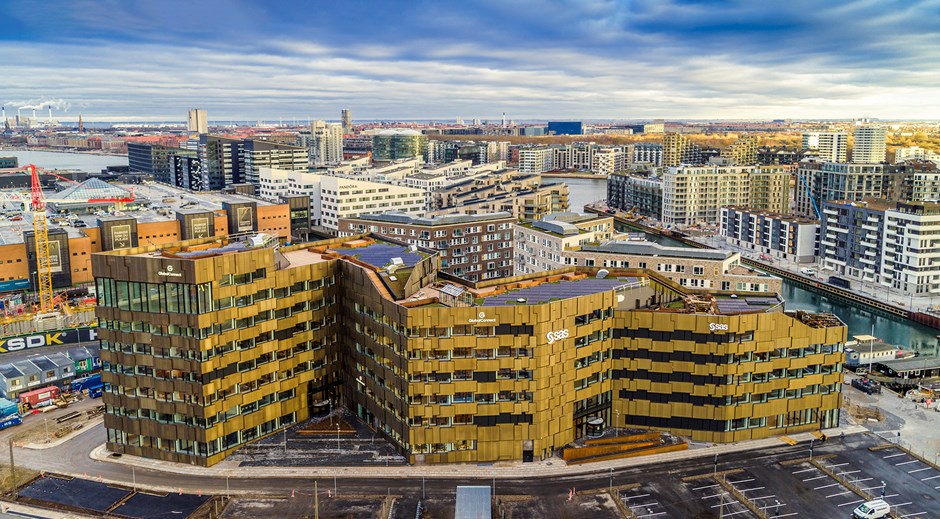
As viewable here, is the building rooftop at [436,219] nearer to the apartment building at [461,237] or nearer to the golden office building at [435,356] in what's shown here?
the apartment building at [461,237]


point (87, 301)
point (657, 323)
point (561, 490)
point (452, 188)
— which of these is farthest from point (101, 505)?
point (452, 188)

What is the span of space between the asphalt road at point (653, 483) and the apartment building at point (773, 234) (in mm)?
81882

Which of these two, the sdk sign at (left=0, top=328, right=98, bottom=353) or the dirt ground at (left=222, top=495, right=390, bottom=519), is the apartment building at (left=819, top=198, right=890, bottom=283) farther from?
the sdk sign at (left=0, top=328, right=98, bottom=353)

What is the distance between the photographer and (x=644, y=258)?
3142 inches

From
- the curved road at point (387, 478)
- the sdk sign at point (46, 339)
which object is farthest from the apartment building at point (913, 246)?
the sdk sign at point (46, 339)

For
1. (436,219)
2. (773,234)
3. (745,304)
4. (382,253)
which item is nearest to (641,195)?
(773,234)

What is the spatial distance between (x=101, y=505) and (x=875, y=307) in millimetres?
92623

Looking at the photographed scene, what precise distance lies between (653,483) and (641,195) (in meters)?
146

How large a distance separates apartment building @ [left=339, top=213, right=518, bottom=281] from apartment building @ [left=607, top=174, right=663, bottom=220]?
7680cm

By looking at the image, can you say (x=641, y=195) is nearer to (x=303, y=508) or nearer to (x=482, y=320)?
(x=482, y=320)

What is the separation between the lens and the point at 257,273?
50250 mm

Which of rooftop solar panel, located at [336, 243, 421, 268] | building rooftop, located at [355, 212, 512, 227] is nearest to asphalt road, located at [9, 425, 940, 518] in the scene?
rooftop solar panel, located at [336, 243, 421, 268]

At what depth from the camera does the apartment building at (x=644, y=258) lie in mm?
76562

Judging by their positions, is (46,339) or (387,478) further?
(46,339)
